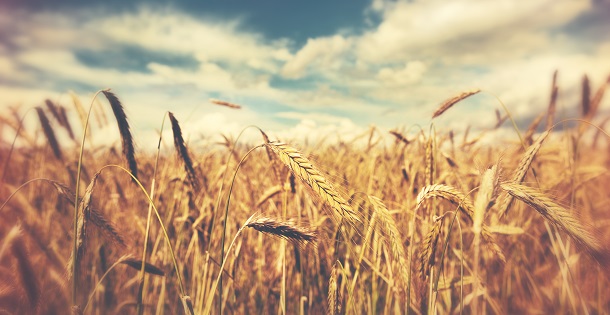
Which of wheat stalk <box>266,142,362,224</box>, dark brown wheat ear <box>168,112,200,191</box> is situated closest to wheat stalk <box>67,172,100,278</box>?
dark brown wheat ear <box>168,112,200,191</box>

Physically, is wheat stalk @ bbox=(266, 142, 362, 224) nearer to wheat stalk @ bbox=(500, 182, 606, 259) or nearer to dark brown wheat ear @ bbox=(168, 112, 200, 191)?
wheat stalk @ bbox=(500, 182, 606, 259)

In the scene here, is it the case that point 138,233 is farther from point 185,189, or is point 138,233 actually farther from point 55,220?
point 55,220

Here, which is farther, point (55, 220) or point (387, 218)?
point (55, 220)

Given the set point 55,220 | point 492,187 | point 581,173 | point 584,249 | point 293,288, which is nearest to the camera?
point 492,187

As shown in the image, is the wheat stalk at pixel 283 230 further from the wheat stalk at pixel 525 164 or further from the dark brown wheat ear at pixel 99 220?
the wheat stalk at pixel 525 164

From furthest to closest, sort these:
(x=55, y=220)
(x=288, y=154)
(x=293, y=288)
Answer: (x=55, y=220)
(x=293, y=288)
(x=288, y=154)

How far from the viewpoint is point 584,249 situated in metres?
1.25

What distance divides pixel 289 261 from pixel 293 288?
22cm

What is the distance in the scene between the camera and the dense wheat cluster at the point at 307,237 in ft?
4.70

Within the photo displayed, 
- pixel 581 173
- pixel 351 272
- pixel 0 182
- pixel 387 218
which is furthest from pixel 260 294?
pixel 581 173

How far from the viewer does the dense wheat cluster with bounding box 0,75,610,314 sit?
1.43m

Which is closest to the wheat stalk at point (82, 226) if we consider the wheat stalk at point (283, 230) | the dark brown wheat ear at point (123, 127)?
the dark brown wheat ear at point (123, 127)

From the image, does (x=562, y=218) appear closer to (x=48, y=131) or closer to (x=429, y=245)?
(x=429, y=245)

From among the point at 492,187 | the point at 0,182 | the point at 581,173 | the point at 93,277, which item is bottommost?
the point at 93,277
